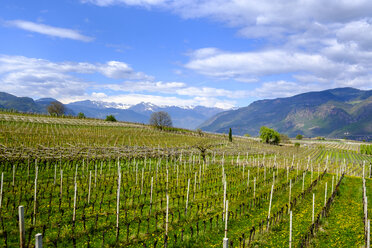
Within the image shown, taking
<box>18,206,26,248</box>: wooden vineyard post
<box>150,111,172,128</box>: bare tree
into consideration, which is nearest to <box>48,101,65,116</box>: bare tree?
<box>150,111,172,128</box>: bare tree

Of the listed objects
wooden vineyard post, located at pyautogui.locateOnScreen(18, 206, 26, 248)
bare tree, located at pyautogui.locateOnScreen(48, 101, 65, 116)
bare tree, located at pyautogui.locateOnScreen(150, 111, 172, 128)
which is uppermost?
bare tree, located at pyautogui.locateOnScreen(48, 101, 65, 116)

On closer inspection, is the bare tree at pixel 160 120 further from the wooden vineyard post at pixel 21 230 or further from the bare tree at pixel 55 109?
the wooden vineyard post at pixel 21 230

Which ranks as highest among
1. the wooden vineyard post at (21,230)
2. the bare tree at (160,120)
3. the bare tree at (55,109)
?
the bare tree at (55,109)

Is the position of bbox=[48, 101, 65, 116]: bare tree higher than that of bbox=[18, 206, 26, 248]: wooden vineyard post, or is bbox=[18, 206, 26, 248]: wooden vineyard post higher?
bbox=[48, 101, 65, 116]: bare tree

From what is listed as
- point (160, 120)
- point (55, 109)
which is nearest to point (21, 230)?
point (160, 120)

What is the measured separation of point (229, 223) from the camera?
1627cm

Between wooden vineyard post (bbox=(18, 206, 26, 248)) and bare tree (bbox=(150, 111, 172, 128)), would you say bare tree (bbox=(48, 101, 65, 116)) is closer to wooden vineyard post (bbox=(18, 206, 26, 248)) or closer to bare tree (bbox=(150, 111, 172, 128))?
bare tree (bbox=(150, 111, 172, 128))

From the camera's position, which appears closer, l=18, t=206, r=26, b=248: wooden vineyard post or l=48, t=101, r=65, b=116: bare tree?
l=18, t=206, r=26, b=248: wooden vineyard post

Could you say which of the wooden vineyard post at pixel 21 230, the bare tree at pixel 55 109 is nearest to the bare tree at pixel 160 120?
the bare tree at pixel 55 109

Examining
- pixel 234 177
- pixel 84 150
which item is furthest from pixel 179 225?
pixel 84 150

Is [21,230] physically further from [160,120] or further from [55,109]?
[55,109]

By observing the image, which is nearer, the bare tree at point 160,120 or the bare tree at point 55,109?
the bare tree at point 160,120

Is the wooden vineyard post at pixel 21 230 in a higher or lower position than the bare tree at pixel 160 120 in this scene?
lower

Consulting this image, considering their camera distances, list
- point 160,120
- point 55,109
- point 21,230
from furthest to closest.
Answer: point 55,109 < point 160,120 < point 21,230
